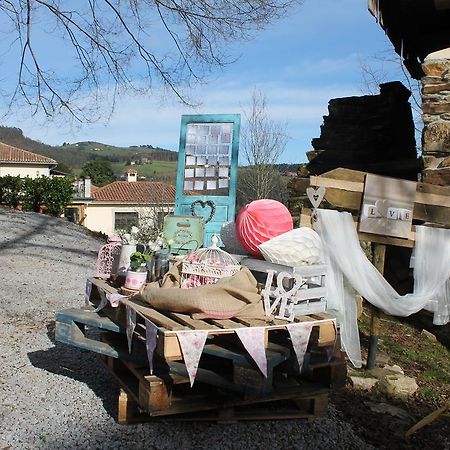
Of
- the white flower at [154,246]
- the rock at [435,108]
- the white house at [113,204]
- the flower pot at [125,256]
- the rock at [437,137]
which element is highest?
the rock at [435,108]

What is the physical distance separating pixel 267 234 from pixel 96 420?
1.55 m

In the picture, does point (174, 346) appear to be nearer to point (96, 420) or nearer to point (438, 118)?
point (96, 420)

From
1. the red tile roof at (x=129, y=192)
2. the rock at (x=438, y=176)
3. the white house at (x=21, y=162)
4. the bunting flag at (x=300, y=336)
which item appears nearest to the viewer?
the bunting flag at (x=300, y=336)

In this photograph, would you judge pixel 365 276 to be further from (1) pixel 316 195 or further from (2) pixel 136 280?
(2) pixel 136 280

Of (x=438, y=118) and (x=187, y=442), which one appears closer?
(x=187, y=442)

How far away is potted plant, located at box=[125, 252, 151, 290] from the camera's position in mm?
3566

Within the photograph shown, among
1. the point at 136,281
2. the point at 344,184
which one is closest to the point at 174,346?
the point at 136,281

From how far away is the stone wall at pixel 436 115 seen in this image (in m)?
5.51

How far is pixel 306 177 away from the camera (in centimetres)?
892

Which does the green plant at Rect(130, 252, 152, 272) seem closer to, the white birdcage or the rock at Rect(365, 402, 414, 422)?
the white birdcage

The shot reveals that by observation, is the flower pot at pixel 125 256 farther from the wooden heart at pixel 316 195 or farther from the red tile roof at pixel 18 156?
the red tile roof at pixel 18 156

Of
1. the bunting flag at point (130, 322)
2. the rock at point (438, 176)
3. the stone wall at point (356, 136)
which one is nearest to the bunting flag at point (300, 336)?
the bunting flag at point (130, 322)

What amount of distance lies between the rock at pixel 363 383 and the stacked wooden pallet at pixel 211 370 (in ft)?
3.11

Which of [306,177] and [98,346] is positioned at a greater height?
[306,177]
